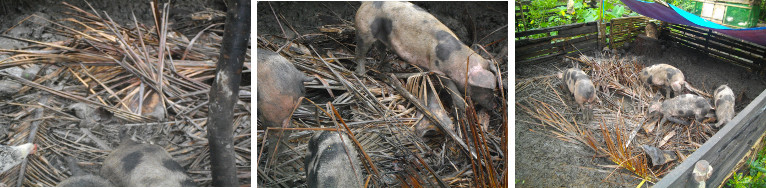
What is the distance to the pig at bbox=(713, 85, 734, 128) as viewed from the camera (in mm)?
3127

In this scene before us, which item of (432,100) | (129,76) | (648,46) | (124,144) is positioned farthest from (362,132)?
(648,46)

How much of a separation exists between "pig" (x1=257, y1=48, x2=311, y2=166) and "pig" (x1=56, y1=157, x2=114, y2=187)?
58 centimetres

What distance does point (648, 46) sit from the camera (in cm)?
400

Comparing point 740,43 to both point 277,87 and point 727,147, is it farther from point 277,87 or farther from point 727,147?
point 277,87

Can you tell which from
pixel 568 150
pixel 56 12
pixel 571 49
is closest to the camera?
pixel 56 12

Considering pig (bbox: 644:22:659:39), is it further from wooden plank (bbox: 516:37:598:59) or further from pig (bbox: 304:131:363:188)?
pig (bbox: 304:131:363:188)

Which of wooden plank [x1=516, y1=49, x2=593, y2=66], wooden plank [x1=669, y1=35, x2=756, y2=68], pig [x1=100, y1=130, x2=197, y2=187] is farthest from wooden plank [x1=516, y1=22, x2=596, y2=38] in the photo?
pig [x1=100, y1=130, x2=197, y2=187]

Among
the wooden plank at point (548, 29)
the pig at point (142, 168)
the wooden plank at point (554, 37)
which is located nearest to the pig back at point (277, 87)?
the pig at point (142, 168)

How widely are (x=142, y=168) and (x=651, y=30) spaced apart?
382cm

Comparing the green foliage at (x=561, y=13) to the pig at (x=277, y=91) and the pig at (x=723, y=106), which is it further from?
the pig at (x=277, y=91)

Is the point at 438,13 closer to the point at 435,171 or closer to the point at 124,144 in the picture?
the point at 435,171

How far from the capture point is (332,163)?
1412 millimetres

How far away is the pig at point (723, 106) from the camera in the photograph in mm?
3127

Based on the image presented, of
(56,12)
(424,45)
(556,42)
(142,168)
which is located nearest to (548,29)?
(556,42)
